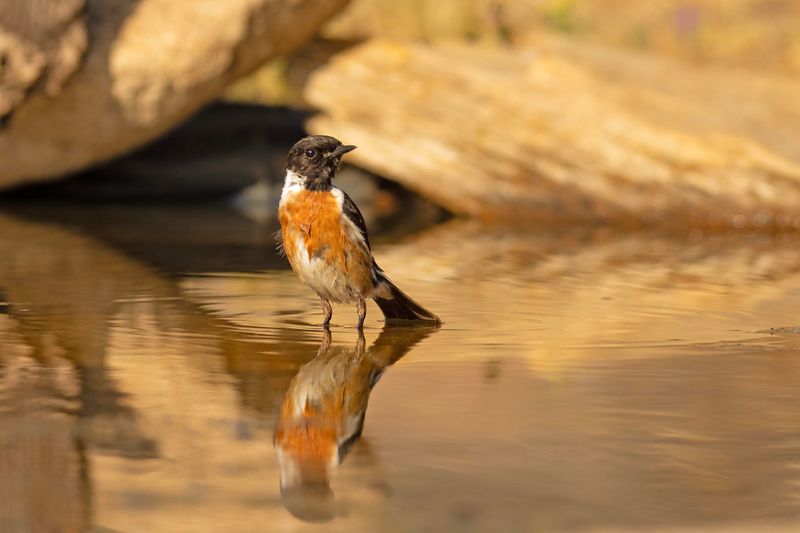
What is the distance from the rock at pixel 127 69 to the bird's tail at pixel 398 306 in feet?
13.4

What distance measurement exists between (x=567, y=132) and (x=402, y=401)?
625 centimetres

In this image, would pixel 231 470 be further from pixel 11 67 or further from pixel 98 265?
pixel 11 67

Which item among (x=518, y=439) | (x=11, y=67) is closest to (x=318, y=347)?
(x=518, y=439)

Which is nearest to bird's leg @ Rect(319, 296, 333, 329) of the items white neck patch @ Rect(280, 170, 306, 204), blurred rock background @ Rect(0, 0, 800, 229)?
white neck patch @ Rect(280, 170, 306, 204)

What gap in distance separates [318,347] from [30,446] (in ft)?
5.94

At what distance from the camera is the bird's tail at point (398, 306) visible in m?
5.84

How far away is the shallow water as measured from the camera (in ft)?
10.9

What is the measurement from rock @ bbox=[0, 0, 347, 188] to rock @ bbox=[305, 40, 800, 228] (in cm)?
99

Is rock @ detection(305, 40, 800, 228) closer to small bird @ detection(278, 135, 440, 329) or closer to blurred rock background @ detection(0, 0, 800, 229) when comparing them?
blurred rock background @ detection(0, 0, 800, 229)

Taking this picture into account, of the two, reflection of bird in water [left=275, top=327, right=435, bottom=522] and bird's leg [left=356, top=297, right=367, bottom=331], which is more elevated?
bird's leg [left=356, top=297, right=367, bottom=331]

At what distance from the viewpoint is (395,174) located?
430 inches

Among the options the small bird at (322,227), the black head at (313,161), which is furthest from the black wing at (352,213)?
the black head at (313,161)

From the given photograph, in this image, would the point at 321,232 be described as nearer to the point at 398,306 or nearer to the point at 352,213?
the point at 352,213

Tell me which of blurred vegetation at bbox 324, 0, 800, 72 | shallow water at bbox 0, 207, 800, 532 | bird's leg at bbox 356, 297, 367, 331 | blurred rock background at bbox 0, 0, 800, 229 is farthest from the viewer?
blurred vegetation at bbox 324, 0, 800, 72
